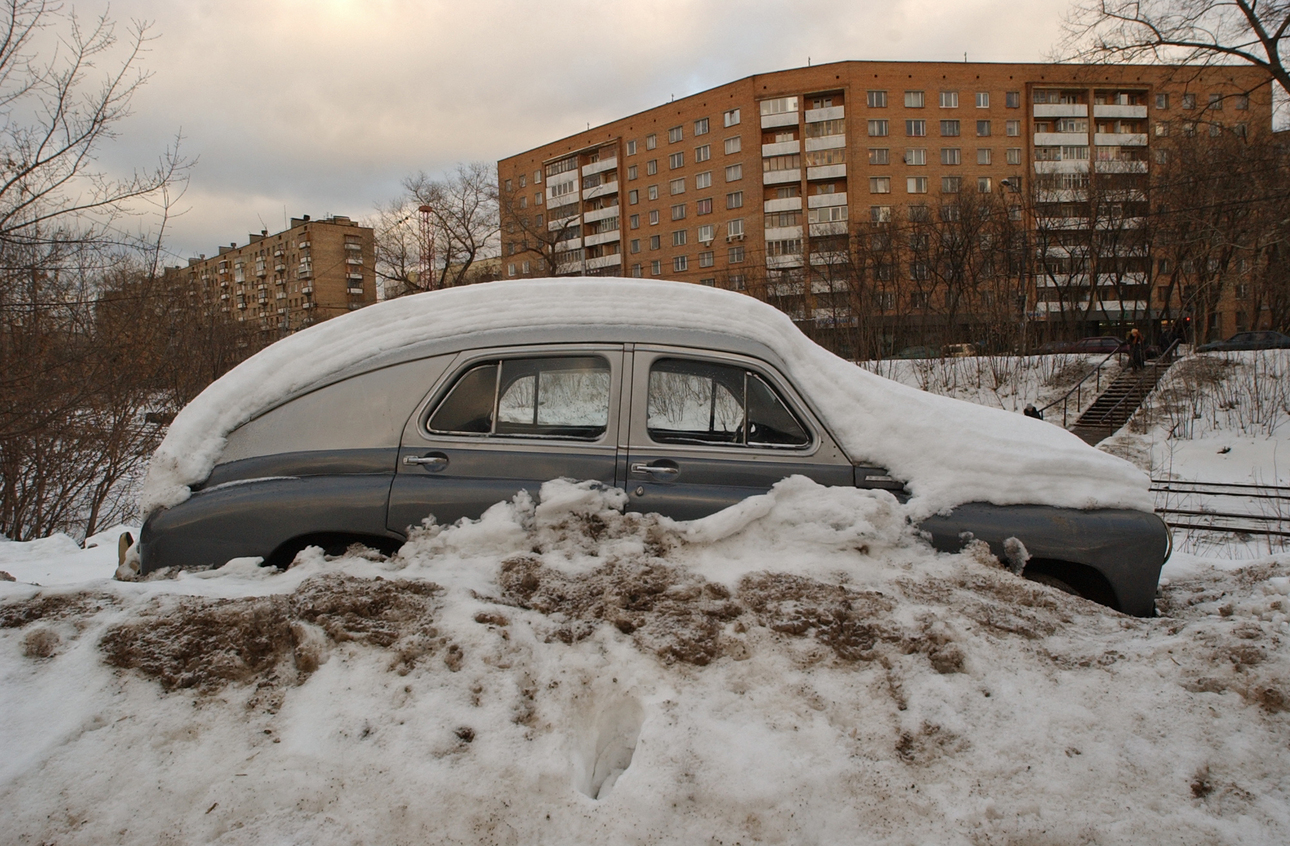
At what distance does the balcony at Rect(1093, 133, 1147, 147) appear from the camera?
57.7 m

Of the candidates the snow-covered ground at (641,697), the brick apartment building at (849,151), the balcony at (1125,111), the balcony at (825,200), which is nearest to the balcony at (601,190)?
the brick apartment building at (849,151)

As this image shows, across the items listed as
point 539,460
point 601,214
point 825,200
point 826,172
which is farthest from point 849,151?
point 539,460

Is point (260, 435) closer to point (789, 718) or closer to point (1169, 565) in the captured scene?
point (789, 718)

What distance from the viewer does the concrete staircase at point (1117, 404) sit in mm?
19203

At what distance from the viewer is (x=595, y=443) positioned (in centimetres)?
325

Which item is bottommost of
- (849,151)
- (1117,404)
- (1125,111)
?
(1117,404)

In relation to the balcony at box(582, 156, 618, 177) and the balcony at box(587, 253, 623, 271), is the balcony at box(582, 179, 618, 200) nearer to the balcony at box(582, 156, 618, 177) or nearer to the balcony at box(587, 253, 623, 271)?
the balcony at box(582, 156, 618, 177)

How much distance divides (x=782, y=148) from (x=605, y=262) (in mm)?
21193

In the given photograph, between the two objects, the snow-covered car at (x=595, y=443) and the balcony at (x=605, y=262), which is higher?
the balcony at (x=605, y=262)

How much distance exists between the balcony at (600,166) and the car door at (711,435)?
69.0 meters

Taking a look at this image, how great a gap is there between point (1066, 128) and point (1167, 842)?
71.6m

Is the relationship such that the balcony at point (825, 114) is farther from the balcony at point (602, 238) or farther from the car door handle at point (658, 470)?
the car door handle at point (658, 470)

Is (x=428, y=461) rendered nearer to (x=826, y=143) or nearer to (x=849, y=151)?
(x=849, y=151)

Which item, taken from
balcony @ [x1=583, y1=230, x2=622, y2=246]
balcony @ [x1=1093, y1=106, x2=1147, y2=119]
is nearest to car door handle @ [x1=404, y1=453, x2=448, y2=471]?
balcony @ [x1=583, y1=230, x2=622, y2=246]
